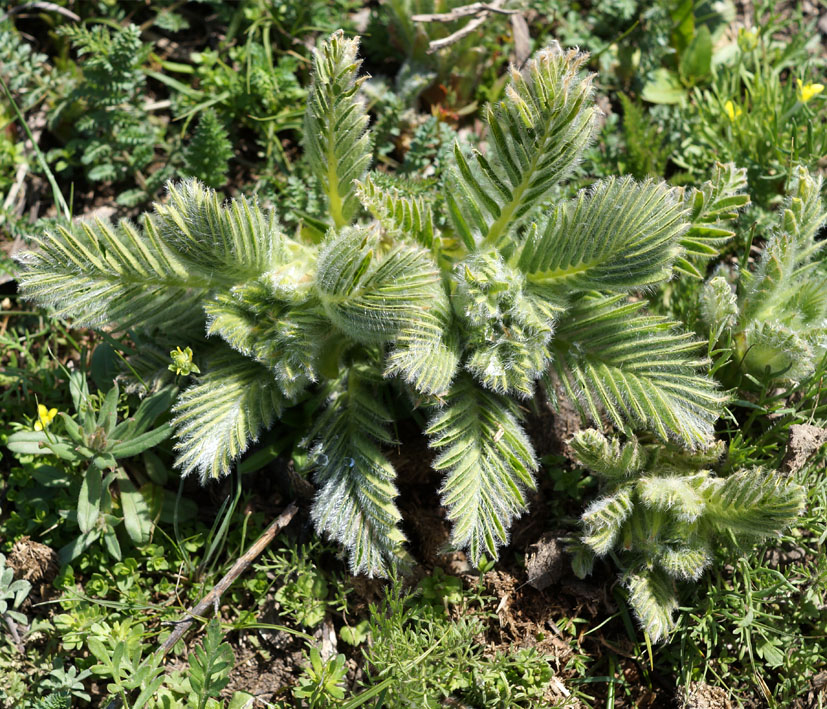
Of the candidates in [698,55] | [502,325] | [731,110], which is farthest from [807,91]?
[502,325]

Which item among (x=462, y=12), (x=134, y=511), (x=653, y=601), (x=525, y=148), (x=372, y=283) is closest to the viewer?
(x=372, y=283)

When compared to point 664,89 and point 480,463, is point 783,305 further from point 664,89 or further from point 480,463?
point 664,89

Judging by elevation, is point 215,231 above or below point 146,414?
above

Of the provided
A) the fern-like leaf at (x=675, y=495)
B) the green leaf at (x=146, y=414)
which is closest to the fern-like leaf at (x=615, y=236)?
the fern-like leaf at (x=675, y=495)

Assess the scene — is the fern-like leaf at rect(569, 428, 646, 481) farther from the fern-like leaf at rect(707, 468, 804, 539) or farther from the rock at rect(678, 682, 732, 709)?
the rock at rect(678, 682, 732, 709)

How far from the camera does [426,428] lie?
310 centimetres

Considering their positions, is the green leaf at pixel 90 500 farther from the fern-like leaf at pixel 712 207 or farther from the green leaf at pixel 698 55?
the green leaf at pixel 698 55

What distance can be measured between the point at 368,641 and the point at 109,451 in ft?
4.18

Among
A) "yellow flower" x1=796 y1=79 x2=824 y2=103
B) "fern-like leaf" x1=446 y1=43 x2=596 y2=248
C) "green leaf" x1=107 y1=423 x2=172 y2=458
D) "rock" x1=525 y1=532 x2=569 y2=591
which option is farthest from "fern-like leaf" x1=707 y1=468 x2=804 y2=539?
"green leaf" x1=107 y1=423 x2=172 y2=458

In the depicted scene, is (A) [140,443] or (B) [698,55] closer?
(A) [140,443]

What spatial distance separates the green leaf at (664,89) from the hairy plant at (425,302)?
1.44 metres

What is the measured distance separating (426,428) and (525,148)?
112cm

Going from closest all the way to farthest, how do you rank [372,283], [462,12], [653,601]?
[372,283] < [653,601] < [462,12]

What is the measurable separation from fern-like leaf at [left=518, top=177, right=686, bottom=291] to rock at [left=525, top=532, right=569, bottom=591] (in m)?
1.05
